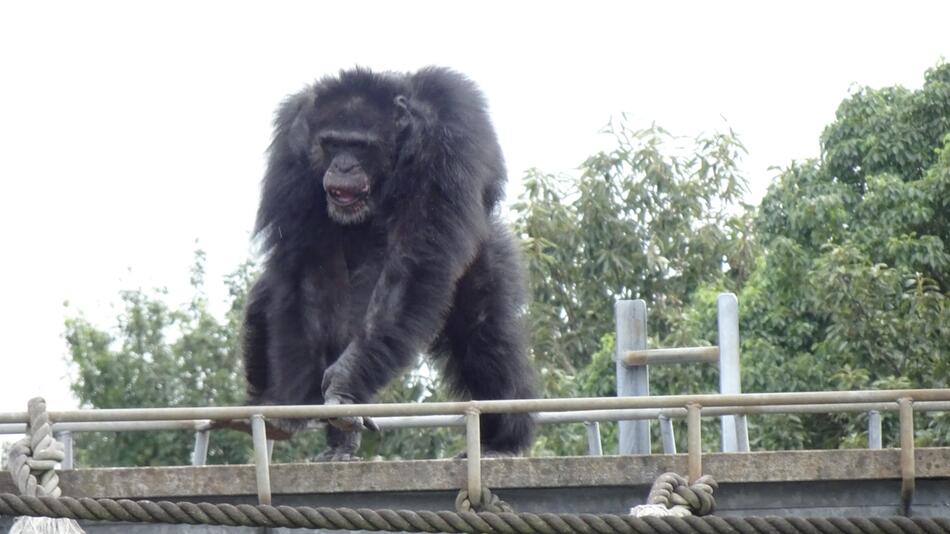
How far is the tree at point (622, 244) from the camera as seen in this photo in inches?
826

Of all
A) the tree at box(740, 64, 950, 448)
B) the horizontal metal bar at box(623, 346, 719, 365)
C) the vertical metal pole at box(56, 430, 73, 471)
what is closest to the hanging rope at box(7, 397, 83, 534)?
the vertical metal pole at box(56, 430, 73, 471)

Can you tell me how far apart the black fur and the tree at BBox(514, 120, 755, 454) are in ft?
34.5

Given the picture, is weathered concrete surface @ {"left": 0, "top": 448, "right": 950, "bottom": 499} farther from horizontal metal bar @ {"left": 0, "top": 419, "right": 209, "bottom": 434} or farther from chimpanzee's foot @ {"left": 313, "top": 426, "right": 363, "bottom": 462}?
chimpanzee's foot @ {"left": 313, "top": 426, "right": 363, "bottom": 462}

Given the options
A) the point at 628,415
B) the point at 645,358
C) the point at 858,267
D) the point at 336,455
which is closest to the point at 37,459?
the point at 336,455

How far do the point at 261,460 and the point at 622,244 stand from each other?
15595 millimetres

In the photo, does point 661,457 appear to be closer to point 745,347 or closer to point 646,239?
point 745,347

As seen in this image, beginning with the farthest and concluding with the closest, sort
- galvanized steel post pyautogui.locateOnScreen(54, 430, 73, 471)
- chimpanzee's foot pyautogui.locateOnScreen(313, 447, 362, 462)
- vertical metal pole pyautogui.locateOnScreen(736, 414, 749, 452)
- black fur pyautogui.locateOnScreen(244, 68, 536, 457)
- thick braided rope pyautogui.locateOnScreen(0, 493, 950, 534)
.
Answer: black fur pyautogui.locateOnScreen(244, 68, 536, 457) → vertical metal pole pyautogui.locateOnScreen(736, 414, 749, 452) → chimpanzee's foot pyautogui.locateOnScreen(313, 447, 362, 462) → galvanized steel post pyautogui.locateOnScreen(54, 430, 73, 471) → thick braided rope pyautogui.locateOnScreen(0, 493, 950, 534)

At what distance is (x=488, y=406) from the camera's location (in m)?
6.16

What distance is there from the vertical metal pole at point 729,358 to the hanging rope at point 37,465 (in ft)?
12.6

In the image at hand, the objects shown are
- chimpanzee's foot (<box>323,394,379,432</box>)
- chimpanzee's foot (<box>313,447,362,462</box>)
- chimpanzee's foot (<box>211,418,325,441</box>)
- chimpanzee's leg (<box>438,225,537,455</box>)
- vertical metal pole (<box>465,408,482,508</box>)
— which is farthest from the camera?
chimpanzee's leg (<box>438,225,537,455</box>)

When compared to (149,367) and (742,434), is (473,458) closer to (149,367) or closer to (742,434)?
(742,434)

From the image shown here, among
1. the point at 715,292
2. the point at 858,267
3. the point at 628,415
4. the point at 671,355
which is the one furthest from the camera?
the point at 715,292

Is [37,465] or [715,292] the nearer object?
[37,465]

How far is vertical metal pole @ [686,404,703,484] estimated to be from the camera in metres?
6.20
